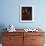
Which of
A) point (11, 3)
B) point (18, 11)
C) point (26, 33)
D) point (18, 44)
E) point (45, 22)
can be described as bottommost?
point (18, 44)

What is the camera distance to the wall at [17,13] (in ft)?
13.4

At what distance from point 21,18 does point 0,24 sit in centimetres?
72

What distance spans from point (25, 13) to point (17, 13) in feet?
0.86

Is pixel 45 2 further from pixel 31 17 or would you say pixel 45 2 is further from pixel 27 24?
pixel 27 24

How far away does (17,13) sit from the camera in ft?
13.5

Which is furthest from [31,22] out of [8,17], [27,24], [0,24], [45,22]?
[0,24]

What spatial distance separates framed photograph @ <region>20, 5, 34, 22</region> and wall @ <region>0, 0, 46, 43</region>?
10 centimetres

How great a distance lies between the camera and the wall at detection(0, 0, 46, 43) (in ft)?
13.4

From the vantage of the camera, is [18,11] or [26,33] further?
[18,11]

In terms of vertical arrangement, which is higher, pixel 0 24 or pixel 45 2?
A: pixel 45 2

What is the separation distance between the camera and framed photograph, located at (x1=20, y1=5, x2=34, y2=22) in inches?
161

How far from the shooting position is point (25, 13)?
162 inches

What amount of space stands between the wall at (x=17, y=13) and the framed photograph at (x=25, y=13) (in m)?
0.10

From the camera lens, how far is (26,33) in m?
3.62
